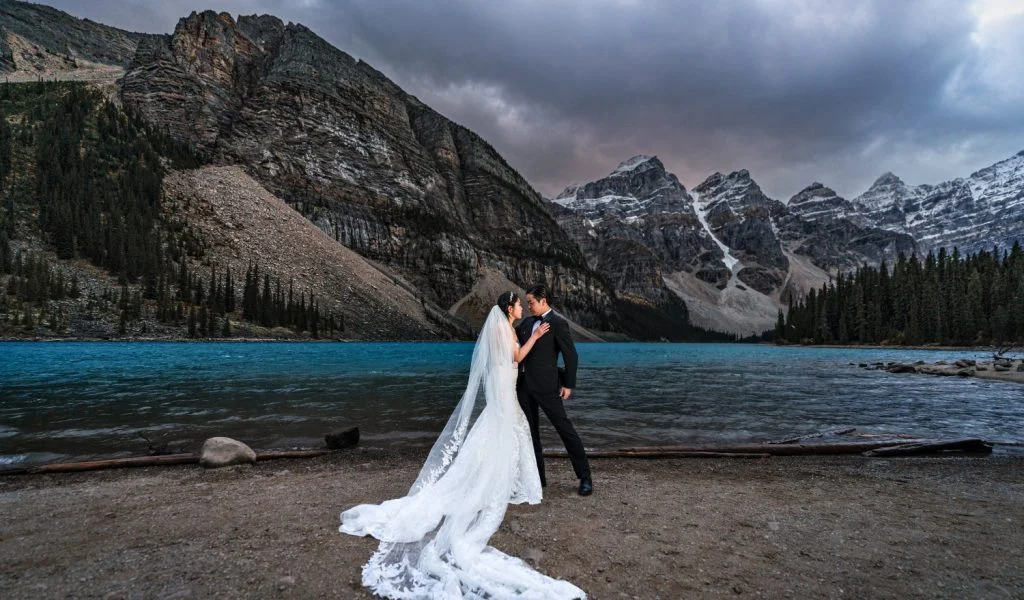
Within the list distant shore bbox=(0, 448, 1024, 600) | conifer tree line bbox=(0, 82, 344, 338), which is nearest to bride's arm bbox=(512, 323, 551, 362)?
distant shore bbox=(0, 448, 1024, 600)

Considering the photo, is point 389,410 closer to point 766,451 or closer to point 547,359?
point 547,359

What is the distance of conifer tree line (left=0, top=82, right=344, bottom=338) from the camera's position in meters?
73.1

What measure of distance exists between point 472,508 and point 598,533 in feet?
5.30

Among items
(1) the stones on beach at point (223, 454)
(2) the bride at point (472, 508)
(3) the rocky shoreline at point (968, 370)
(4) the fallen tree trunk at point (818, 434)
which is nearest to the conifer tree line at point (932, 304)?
(3) the rocky shoreline at point (968, 370)

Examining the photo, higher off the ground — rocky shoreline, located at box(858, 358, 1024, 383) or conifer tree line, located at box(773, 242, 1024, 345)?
conifer tree line, located at box(773, 242, 1024, 345)

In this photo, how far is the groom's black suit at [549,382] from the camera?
23.9ft

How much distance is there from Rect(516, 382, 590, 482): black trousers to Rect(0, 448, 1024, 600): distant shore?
548mm

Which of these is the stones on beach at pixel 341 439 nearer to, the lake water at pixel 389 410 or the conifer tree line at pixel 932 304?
the lake water at pixel 389 410

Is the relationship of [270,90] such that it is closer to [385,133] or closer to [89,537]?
[385,133]

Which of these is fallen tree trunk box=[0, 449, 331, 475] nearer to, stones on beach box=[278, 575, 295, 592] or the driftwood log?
the driftwood log

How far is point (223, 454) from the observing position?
30.9 feet

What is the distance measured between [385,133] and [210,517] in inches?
8332

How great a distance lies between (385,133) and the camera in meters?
196

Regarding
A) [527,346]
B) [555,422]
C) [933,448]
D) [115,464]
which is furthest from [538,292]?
[933,448]
